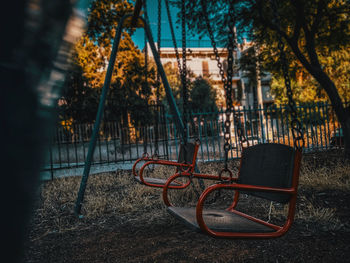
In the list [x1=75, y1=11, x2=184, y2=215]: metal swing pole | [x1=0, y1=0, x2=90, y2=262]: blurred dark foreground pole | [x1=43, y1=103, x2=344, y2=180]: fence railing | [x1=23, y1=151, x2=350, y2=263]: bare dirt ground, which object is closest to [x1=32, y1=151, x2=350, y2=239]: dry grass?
[x1=23, y1=151, x2=350, y2=263]: bare dirt ground

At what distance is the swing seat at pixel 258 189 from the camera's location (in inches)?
59.4

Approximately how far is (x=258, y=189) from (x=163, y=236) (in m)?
1.43

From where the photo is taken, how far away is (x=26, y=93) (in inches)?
9.7

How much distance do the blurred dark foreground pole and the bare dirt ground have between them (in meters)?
1.51

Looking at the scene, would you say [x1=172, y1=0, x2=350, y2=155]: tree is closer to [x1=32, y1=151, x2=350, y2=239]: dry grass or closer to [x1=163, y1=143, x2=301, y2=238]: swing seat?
[x1=32, y1=151, x2=350, y2=239]: dry grass

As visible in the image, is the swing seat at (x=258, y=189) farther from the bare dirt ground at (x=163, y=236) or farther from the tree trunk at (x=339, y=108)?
the tree trunk at (x=339, y=108)

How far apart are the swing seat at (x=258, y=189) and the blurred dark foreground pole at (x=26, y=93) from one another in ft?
4.16

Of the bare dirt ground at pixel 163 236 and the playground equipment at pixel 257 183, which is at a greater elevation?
the playground equipment at pixel 257 183

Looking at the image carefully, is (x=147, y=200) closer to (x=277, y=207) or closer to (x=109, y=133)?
(x=277, y=207)

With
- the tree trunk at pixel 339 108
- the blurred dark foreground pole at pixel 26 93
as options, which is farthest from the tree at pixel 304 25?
the blurred dark foreground pole at pixel 26 93

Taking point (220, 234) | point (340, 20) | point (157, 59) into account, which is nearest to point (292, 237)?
point (220, 234)

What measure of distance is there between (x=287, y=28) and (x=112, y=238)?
747cm

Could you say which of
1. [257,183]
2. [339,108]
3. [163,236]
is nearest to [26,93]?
[257,183]

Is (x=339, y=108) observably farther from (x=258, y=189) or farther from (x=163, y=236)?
(x=258, y=189)
